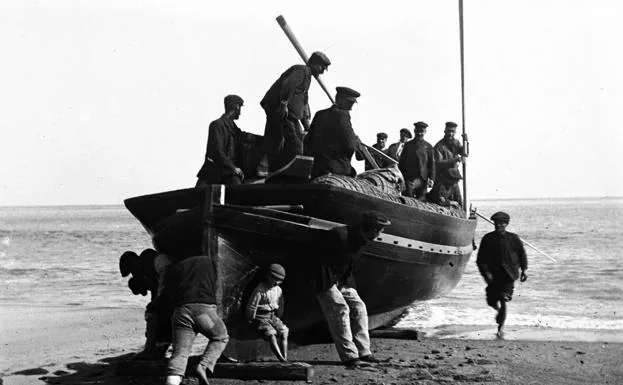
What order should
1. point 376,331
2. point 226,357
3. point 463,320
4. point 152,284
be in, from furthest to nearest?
point 463,320, point 376,331, point 152,284, point 226,357

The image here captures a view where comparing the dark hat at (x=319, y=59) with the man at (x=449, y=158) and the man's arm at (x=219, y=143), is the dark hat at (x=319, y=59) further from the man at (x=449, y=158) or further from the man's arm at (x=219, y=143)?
the man at (x=449, y=158)

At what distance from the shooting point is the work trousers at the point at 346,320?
26.0 feet

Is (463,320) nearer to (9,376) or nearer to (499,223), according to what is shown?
(499,223)

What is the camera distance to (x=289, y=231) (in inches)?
315

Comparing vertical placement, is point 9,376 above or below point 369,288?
below

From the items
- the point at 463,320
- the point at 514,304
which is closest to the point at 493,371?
the point at 463,320

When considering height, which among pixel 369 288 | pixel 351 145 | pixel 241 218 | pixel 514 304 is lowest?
pixel 514 304

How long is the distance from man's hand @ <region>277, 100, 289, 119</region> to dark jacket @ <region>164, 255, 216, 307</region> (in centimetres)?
284

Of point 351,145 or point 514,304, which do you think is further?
point 514,304

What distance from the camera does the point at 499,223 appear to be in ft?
36.0

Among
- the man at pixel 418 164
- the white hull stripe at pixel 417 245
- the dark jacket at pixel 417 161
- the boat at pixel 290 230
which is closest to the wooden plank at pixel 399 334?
the boat at pixel 290 230

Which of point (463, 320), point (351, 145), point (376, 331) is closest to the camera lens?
point (351, 145)

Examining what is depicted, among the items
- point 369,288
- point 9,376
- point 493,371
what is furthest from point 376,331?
point 9,376

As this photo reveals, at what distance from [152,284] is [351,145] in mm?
2644
